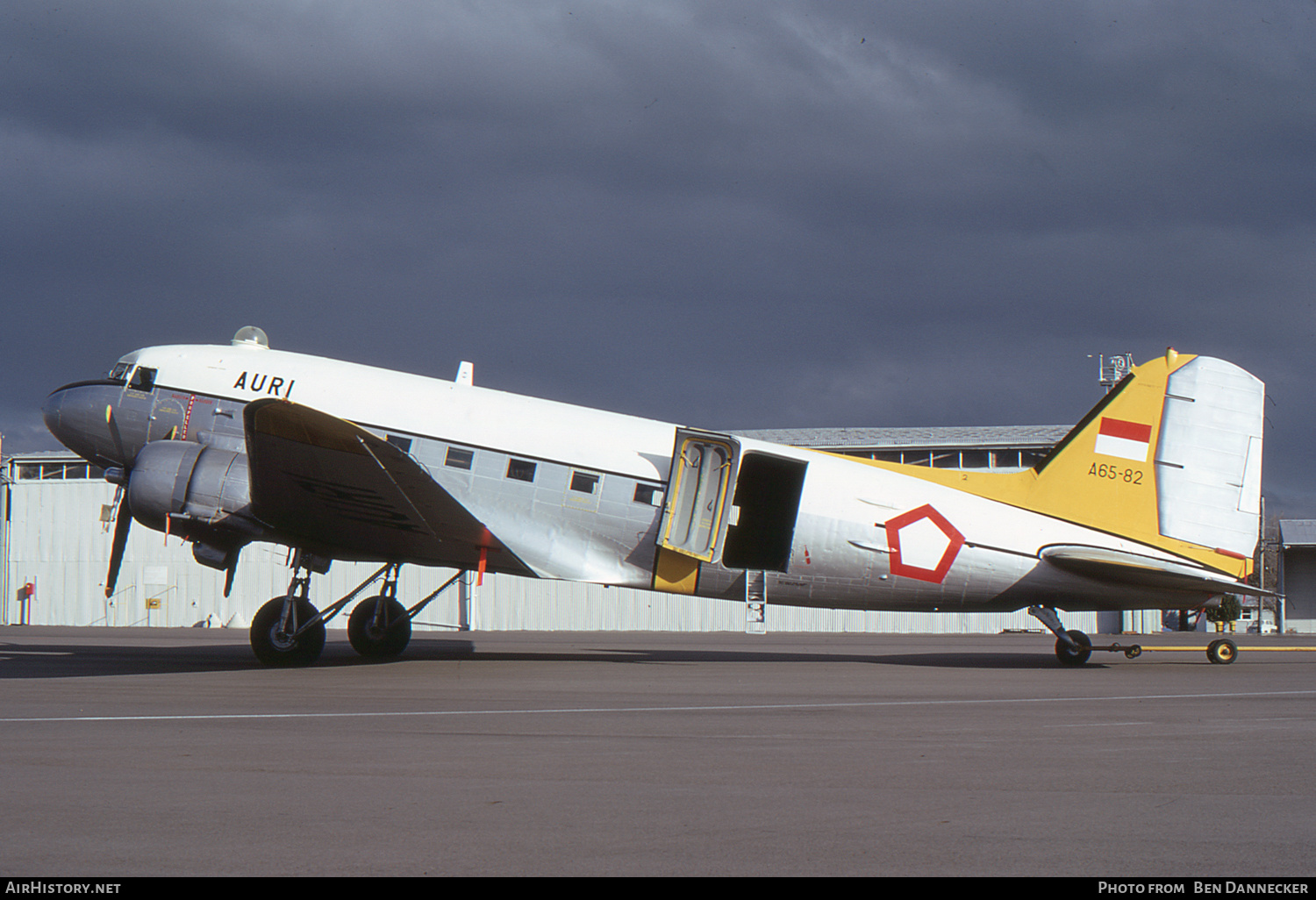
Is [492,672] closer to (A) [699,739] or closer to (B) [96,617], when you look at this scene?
Result: (A) [699,739]

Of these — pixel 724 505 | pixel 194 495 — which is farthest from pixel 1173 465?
pixel 194 495

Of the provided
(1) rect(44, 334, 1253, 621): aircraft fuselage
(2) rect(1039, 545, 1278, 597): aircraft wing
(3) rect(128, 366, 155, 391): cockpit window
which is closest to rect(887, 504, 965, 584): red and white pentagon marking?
(1) rect(44, 334, 1253, 621): aircraft fuselage

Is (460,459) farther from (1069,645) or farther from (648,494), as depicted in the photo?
(1069,645)

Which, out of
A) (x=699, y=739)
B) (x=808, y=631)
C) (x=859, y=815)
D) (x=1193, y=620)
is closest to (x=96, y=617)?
(x=808, y=631)

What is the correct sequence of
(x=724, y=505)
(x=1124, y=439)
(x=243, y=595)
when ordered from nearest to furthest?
(x=724, y=505)
(x=1124, y=439)
(x=243, y=595)

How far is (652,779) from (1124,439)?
39.3 feet

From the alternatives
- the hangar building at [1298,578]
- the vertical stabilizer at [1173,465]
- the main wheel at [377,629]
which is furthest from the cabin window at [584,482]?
the hangar building at [1298,578]

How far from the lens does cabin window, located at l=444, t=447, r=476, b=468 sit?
14.6 metres

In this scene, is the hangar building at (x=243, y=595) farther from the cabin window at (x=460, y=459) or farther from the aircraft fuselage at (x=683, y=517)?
the cabin window at (x=460, y=459)

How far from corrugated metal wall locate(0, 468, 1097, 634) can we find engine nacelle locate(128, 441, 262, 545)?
2203 cm

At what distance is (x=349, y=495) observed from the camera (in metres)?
13.5

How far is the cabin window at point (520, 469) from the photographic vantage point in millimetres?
14547

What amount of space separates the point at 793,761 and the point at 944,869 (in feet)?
8.51

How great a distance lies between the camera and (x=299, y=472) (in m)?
13.0
